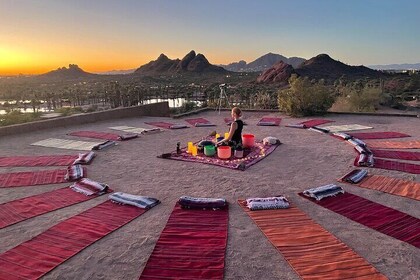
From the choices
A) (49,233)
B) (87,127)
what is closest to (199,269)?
(49,233)

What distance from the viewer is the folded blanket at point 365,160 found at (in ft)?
23.4

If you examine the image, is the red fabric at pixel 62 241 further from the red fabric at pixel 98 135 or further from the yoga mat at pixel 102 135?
the red fabric at pixel 98 135

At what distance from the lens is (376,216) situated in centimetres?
474

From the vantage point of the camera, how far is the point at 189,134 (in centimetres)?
A: 1091

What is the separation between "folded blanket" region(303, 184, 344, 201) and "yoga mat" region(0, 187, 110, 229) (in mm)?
3591

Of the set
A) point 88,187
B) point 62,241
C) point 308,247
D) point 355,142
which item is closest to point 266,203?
point 308,247

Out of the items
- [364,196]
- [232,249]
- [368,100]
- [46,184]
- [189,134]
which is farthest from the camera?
[368,100]

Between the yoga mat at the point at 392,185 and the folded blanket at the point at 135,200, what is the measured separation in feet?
12.1

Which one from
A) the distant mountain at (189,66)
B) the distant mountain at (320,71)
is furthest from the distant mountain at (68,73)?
the distant mountain at (320,71)

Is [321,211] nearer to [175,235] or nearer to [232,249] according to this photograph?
[232,249]

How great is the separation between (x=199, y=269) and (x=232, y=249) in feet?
1.89

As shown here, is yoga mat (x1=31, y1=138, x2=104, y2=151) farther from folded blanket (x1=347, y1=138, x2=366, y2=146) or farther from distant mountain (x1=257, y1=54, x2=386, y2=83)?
distant mountain (x1=257, y1=54, x2=386, y2=83)

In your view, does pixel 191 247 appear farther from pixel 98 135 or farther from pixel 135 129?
pixel 135 129

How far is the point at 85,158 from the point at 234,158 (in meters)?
3.46
